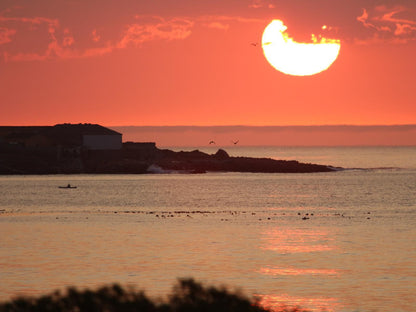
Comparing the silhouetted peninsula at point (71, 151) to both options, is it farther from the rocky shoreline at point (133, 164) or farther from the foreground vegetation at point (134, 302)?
the foreground vegetation at point (134, 302)

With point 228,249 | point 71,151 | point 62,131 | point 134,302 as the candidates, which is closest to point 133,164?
point 71,151

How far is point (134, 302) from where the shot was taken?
786 inches

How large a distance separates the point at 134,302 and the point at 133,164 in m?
163

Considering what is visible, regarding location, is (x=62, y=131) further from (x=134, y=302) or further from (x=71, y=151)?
(x=134, y=302)

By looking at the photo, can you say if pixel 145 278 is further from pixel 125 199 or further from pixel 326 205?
pixel 125 199

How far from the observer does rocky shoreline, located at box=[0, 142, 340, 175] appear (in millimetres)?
177125

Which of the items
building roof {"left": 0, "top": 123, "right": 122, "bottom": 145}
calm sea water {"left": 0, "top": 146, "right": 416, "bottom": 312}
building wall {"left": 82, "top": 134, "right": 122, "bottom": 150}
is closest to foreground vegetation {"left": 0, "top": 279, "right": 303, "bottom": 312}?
calm sea water {"left": 0, "top": 146, "right": 416, "bottom": 312}

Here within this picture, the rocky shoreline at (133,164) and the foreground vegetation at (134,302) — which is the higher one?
the rocky shoreline at (133,164)

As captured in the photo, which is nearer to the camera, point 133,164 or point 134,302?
point 134,302

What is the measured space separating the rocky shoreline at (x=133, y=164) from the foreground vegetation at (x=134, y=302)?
157930mm

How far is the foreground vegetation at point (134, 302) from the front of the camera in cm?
1948

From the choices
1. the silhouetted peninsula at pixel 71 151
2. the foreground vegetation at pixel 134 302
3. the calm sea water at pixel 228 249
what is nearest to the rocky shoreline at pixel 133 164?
the silhouetted peninsula at pixel 71 151

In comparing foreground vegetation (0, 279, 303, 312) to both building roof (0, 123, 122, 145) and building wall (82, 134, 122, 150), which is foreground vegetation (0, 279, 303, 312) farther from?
building wall (82, 134, 122, 150)

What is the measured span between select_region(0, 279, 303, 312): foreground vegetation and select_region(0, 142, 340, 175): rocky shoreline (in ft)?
518
